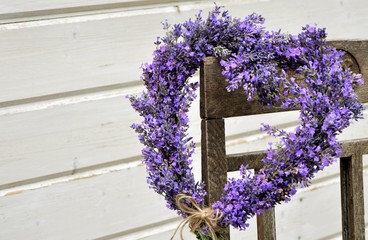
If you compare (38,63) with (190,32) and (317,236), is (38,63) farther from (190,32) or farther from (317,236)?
(317,236)

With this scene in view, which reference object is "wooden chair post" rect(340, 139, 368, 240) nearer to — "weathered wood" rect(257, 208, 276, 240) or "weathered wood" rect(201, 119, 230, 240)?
"weathered wood" rect(257, 208, 276, 240)

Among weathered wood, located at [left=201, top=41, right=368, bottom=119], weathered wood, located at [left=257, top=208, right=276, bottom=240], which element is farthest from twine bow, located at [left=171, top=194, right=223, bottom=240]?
weathered wood, located at [left=257, top=208, right=276, bottom=240]

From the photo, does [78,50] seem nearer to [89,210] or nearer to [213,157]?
[89,210]

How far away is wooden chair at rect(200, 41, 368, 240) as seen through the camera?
1.18 metres

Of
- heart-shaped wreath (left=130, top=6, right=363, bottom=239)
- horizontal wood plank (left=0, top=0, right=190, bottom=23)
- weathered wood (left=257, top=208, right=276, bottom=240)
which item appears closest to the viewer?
heart-shaped wreath (left=130, top=6, right=363, bottom=239)

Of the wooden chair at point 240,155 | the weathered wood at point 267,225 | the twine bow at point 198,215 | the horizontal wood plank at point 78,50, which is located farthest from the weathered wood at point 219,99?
the horizontal wood plank at point 78,50

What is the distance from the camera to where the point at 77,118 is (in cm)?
183

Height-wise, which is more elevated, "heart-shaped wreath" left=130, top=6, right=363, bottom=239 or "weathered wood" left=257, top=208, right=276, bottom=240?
"heart-shaped wreath" left=130, top=6, right=363, bottom=239

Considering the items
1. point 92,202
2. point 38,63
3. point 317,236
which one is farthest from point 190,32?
point 317,236

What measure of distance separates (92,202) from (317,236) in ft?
2.61

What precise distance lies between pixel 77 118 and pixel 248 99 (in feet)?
2.52

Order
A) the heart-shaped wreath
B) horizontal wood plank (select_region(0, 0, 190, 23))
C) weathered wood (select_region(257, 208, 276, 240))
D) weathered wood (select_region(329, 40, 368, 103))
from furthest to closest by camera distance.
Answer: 1. horizontal wood plank (select_region(0, 0, 190, 23))
2. weathered wood (select_region(257, 208, 276, 240))
3. weathered wood (select_region(329, 40, 368, 103))
4. the heart-shaped wreath

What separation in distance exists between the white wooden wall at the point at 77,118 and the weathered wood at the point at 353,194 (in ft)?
2.23

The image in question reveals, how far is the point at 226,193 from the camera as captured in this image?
114cm
